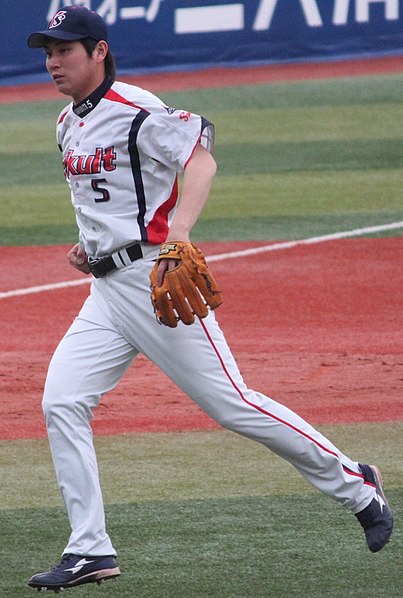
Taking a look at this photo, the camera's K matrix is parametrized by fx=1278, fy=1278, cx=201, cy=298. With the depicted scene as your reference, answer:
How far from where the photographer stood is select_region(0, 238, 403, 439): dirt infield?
21.2 feet

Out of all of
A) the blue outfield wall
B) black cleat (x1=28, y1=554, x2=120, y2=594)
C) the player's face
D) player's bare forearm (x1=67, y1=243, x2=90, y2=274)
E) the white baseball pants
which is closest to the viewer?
black cleat (x1=28, y1=554, x2=120, y2=594)

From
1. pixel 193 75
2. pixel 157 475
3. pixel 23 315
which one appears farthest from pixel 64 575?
pixel 193 75

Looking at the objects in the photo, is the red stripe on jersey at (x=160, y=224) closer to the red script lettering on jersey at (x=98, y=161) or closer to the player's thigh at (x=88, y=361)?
the red script lettering on jersey at (x=98, y=161)

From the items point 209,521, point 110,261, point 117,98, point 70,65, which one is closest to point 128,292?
point 110,261

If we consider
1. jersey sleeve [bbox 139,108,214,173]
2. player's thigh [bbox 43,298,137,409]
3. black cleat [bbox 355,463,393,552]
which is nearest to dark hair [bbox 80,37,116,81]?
jersey sleeve [bbox 139,108,214,173]

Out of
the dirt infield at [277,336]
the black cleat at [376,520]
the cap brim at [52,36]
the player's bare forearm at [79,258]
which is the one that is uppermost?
the cap brim at [52,36]

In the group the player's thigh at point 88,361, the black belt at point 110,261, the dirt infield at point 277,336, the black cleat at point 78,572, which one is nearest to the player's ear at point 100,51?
the black belt at point 110,261

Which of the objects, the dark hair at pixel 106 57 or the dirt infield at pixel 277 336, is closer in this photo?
the dark hair at pixel 106 57

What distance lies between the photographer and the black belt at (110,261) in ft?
14.0

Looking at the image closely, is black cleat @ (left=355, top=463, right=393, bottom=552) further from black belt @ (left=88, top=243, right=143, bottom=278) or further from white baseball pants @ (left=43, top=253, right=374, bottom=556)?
black belt @ (left=88, top=243, right=143, bottom=278)

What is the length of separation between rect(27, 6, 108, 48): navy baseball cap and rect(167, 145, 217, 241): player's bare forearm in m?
0.55

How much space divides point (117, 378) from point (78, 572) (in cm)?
68

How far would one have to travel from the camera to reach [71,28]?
13.9 ft

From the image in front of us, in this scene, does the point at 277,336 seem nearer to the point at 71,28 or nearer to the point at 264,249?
the point at 264,249
